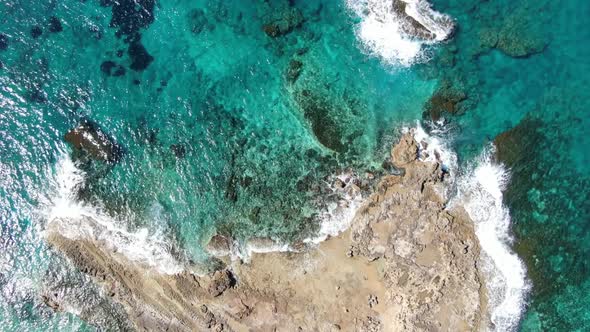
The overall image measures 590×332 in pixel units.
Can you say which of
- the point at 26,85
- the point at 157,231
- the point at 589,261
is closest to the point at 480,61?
the point at 589,261

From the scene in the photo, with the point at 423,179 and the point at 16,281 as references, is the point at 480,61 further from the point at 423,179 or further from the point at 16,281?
the point at 16,281

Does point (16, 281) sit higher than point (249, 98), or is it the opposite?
point (249, 98)

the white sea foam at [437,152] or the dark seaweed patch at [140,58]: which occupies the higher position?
the white sea foam at [437,152]

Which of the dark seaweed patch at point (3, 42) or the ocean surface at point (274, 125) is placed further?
the dark seaweed patch at point (3, 42)

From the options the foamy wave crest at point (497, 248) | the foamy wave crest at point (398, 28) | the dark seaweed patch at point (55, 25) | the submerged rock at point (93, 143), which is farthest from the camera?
the dark seaweed patch at point (55, 25)

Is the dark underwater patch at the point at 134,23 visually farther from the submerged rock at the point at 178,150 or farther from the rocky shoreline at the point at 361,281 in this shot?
the rocky shoreline at the point at 361,281

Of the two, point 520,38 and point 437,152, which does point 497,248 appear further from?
point 520,38

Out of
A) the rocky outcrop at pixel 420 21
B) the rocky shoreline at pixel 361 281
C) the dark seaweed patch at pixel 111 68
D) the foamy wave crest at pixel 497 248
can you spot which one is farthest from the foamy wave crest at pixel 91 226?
the rocky outcrop at pixel 420 21
